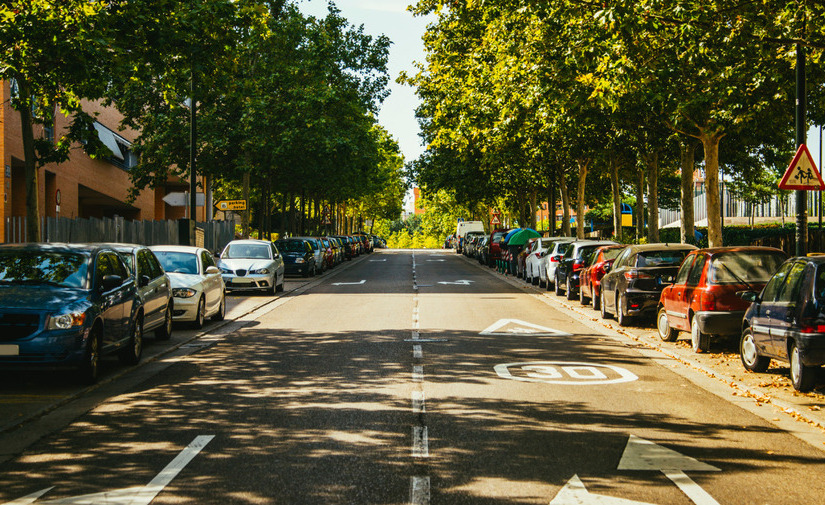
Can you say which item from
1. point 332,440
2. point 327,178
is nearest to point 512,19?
point 332,440

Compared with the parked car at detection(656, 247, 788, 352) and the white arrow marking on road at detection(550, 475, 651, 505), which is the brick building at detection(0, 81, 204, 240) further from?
the white arrow marking on road at detection(550, 475, 651, 505)

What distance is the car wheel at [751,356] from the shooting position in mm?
11180

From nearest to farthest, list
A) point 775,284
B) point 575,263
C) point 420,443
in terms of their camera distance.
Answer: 1. point 420,443
2. point 775,284
3. point 575,263

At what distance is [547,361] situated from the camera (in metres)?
12.3

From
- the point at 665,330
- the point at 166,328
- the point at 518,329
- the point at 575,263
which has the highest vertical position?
the point at 575,263

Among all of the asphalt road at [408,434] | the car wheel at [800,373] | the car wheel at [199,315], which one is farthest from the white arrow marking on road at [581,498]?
the car wheel at [199,315]

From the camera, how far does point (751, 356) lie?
11.4 metres

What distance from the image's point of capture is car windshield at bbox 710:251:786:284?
12719 mm

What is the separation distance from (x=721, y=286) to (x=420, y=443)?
6.91 metres

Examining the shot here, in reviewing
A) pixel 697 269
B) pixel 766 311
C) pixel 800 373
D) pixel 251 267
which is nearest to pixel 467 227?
pixel 251 267

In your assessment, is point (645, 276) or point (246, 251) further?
point (246, 251)

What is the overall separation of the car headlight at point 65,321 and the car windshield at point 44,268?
0.75 metres

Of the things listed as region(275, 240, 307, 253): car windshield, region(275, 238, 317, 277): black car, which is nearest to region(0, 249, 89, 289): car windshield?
region(275, 238, 317, 277): black car

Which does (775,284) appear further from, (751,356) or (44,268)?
(44,268)
